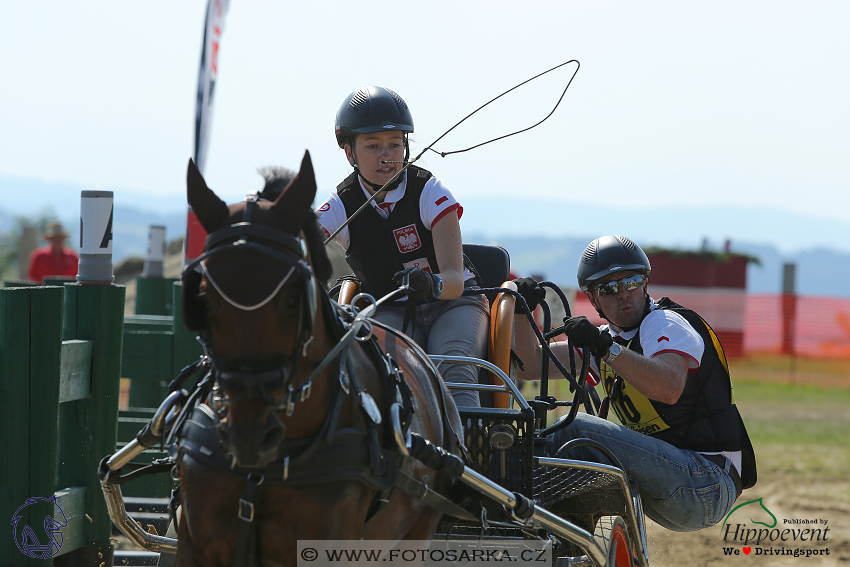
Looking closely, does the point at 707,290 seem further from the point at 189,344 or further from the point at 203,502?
the point at 203,502

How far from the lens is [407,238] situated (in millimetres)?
4227

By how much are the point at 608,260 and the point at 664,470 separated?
3.66 ft

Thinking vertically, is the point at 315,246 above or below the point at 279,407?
above

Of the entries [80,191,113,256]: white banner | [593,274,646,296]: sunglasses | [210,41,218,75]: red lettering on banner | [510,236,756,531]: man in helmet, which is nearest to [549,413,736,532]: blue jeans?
[510,236,756,531]: man in helmet

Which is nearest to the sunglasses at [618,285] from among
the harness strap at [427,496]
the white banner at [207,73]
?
the harness strap at [427,496]

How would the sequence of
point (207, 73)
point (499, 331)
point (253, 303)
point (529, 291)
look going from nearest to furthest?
point (253, 303), point (499, 331), point (529, 291), point (207, 73)

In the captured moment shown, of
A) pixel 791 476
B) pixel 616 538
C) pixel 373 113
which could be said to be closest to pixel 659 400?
pixel 616 538

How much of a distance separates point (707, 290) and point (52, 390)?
68.3 ft

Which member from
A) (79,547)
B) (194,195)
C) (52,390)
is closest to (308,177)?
(194,195)

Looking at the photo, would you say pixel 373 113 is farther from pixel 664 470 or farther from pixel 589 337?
pixel 664 470

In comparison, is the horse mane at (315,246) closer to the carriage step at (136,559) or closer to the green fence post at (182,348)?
the carriage step at (136,559)

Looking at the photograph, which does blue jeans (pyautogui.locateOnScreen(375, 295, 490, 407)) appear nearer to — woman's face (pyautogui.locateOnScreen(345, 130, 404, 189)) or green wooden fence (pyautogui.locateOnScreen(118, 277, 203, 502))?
woman's face (pyautogui.locateOnScreen(345, 130, 404, 189))

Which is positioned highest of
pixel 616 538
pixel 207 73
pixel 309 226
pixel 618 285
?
pixel 207 73

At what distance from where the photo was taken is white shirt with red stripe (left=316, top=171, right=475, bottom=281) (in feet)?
13.5
